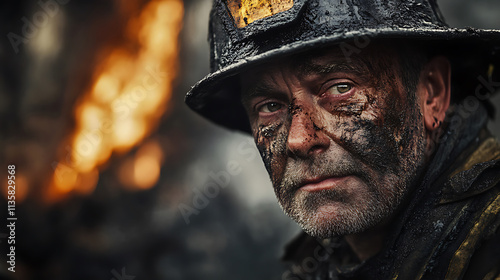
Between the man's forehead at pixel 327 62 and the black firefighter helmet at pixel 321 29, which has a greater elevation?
the black firefighter helmet at pixel 321 29

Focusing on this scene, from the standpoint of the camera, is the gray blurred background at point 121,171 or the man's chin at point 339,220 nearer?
the man's chin at point 339,220

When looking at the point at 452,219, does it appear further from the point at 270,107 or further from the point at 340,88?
the point at 270,107

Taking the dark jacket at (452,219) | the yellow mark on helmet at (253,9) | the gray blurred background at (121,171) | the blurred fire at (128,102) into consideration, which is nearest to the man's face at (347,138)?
the dark jacket at (452,219)

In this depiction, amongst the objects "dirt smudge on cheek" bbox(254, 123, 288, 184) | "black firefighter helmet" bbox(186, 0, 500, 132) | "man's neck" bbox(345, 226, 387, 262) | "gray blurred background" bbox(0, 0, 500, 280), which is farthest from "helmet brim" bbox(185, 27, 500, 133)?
"gray blurred background" bbox(0, 0, 500, 280)

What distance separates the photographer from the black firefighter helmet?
1678 mm

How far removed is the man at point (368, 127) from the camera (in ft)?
5.42

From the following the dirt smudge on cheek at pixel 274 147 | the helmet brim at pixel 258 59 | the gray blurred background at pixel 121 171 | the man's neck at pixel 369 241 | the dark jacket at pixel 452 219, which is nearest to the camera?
the dark jacket at pixel 452 219

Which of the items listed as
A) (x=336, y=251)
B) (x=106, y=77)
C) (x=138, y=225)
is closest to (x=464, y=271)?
(x=336, y=251)

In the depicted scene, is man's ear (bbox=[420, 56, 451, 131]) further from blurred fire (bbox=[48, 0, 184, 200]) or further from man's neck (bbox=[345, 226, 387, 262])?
blurred fire (bbox=[48, 0, 184, 200])

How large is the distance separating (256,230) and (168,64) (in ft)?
8.22

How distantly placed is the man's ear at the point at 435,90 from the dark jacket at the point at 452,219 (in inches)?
3.0

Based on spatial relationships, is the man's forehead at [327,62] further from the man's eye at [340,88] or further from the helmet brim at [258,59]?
the helmet brim at [258,59]

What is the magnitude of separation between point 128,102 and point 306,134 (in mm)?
3784

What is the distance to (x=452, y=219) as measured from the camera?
5.30ft
